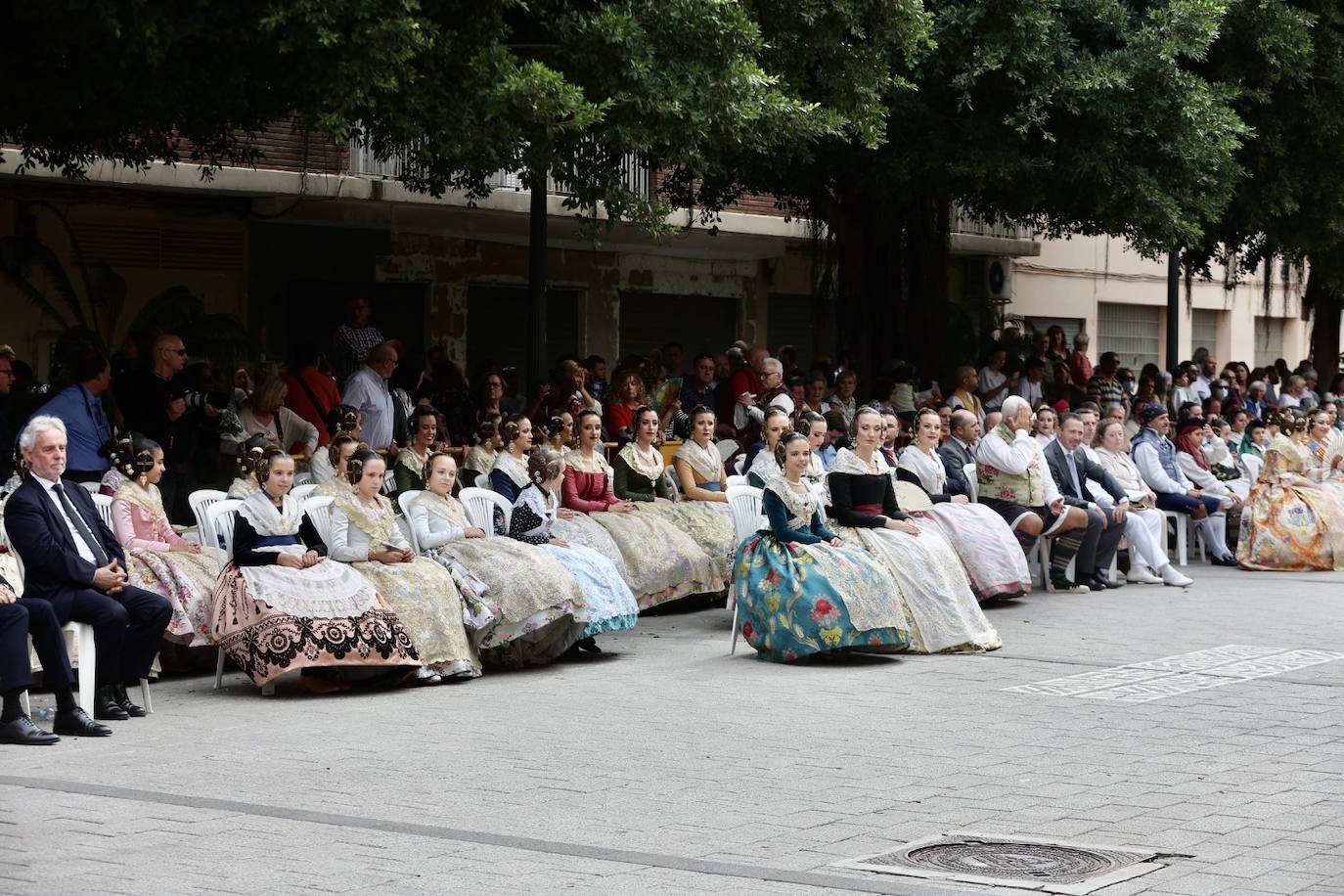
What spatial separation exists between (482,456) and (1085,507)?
519cm

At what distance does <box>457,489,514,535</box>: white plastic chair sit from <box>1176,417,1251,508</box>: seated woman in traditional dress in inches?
328

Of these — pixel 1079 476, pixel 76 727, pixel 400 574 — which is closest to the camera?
pixel 76 727

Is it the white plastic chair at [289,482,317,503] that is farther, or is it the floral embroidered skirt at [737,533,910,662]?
the floral embroidered skirt at [737,533,910,662]

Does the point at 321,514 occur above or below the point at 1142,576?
above

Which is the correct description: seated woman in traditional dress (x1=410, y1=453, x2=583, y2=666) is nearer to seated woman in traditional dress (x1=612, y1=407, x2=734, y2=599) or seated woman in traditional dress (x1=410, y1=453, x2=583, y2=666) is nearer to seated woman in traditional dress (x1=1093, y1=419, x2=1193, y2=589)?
seated woman in traditional dress (x1=612, y1=407, x2=734, y2=599)

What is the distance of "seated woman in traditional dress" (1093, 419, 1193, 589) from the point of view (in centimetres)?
1666

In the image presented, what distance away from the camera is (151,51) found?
10.5m

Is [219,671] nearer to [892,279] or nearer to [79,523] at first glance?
[79,523]

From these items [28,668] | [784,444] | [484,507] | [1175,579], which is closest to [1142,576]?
[1175,579]

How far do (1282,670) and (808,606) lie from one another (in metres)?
2.69

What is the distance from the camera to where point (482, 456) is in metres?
13.7

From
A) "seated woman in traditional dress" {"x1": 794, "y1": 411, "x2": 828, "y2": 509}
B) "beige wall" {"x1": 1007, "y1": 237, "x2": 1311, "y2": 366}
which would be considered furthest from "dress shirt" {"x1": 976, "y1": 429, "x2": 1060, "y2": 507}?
"beige wall" {"x1": 1007, "y1": 237, "x2": 1311, "y2": 366}

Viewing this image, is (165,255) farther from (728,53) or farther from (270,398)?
(728,53)

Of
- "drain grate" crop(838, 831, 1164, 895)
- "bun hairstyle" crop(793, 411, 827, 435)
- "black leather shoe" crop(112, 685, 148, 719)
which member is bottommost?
"drain grate" crop(838, 831, 1164, 895)
